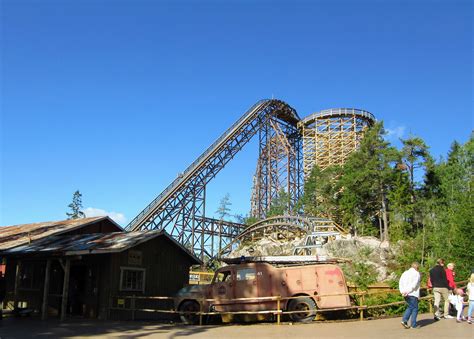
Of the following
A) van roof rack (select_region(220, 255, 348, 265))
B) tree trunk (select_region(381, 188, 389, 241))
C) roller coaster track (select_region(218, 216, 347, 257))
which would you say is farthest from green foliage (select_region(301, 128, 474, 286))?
van roof rack (select_region(220, 255, 348, 265))

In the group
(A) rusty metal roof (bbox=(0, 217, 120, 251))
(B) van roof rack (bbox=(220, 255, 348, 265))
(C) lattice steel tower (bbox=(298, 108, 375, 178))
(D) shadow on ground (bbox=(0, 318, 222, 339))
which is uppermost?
(C) lattice steel tower (bbox=(298, 108, 375, 178))

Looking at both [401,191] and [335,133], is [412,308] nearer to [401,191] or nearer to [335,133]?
[401,191]

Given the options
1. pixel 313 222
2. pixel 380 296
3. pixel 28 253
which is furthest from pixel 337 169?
pixel 28 253

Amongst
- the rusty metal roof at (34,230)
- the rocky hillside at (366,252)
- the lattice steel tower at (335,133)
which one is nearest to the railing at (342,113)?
the lattice steel tower at (335,133)

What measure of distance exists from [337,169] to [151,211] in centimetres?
1816

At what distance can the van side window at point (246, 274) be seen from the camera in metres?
15.4

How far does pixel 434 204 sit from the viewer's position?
34.8m

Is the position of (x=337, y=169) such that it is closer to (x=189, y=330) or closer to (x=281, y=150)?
(x=281, y=150)

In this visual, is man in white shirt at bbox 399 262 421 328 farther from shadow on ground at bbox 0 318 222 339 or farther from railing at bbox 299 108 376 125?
railing at bbox 299 108 376 125

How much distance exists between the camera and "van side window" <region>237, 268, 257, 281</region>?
50.6 ft

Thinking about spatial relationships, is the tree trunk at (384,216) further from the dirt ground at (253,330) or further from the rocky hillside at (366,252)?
the dirt ground at (253,330)

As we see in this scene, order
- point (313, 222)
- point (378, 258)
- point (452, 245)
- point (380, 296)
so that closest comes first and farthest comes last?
point (380, 296), point (452, 245), point (378, 258), point (313, 222)

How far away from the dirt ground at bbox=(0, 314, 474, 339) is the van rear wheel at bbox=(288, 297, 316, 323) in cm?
46

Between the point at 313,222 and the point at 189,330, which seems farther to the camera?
the point at 313,222
